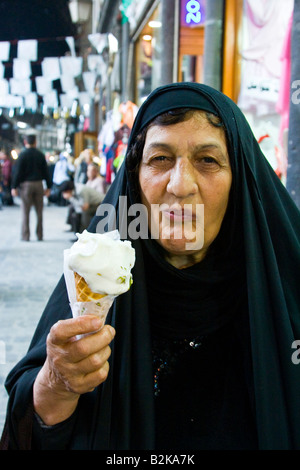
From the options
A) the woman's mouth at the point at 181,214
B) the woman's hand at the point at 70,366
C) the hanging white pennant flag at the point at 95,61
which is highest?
the hanging white pennant flag at the point at 95,61

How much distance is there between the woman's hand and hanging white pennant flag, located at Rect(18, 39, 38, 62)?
12.1 meters

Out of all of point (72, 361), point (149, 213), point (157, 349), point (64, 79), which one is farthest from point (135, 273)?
point (64, 79)

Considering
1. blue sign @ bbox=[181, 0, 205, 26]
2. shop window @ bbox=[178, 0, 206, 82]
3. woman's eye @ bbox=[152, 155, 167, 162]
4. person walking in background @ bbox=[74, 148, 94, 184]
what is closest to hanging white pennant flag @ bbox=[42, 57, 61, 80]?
person walking in background @ bbox=[74, 148, 94, 184]

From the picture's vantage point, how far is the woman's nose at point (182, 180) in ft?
4.81

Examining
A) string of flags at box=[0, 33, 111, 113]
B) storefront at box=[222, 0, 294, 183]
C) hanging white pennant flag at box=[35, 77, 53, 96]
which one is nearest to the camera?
storefront at box=[222, 0, 294, 183]

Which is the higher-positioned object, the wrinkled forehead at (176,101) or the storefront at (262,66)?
the storefront at (262,66)

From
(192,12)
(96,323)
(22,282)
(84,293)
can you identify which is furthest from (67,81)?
(96,323)

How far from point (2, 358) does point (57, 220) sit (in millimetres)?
10953

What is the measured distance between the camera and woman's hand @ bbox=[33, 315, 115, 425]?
1156 millimetres

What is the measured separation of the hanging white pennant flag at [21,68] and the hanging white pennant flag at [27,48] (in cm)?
55

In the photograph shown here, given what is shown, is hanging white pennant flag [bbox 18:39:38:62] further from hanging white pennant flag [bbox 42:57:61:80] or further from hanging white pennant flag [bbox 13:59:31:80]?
hanging white pennant flag [bbox 42:57:61:80]

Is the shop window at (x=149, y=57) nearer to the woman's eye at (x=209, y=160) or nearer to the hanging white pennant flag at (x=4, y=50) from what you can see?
the hanging white pennant flag at (x=4, y=50)

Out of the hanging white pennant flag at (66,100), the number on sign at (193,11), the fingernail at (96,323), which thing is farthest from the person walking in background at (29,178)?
the fingernail at (96,323)

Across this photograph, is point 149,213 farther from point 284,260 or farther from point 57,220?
point 57,220
